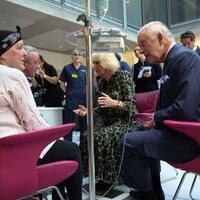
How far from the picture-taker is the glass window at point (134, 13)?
887 cm

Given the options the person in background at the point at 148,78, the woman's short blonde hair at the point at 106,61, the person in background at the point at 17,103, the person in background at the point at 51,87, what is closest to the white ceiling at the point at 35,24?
the person in background at the point at 51,87

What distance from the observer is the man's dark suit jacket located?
141 cm

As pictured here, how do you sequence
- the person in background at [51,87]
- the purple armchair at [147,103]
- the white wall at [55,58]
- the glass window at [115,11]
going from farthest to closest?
the white wall at [55,58]
the glass window at [115,11]
the person in background at [51,87]
the purple armchair at [147,103]

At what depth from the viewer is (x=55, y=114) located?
116 inches

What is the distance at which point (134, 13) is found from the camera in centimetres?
905

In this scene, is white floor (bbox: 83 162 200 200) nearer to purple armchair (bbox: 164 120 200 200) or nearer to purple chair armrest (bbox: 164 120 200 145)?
purple armchair (bbox: 164 120 200 200)

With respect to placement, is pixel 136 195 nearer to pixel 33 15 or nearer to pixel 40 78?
pixel 40 78

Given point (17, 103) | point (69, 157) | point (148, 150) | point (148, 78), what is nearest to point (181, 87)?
point (148, 150)

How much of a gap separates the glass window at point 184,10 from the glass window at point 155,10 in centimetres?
24

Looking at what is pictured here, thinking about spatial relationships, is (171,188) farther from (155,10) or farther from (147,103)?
(155,10)

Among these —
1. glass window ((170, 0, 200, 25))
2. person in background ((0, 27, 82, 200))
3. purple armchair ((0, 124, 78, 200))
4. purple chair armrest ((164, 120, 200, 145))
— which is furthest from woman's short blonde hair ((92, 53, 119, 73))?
glass window ((170, 0, 200, 25))

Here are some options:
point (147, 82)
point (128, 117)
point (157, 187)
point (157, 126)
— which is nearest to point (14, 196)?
point (157, 126)

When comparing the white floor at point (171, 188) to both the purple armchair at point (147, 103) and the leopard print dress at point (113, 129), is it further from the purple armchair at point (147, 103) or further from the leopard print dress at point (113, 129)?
the purple armchair at point (147, 103)

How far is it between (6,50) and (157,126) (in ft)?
2.74
